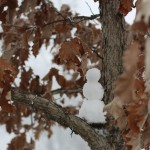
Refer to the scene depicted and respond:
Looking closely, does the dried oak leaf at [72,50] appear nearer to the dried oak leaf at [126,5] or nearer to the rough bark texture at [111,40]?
the rough bark texture at [111,40]

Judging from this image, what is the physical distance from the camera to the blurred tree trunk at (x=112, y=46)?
131 cm

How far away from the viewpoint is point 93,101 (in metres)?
1.35

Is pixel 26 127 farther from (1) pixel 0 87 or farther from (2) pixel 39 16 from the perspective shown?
(1) pixel 0 87

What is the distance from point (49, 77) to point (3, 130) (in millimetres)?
2083

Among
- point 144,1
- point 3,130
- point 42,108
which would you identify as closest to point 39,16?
point 42,108

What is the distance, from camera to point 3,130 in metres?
3.75

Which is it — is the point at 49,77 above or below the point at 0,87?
above

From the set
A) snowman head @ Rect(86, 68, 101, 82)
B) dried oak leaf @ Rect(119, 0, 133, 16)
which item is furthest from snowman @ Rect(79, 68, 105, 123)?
dried oak leaf @ Rect(119, 0, 133, 16)

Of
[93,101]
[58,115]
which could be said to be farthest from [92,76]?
[58,115]

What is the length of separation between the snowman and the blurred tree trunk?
28mm

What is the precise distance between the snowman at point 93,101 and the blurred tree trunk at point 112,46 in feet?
0.09

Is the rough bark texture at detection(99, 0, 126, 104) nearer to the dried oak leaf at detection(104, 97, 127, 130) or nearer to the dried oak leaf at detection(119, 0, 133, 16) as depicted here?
the dried oak leaf at detection(119, 0, 133, 16)

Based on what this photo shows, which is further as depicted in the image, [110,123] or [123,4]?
[110,123]

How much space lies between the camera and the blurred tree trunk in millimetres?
1312
